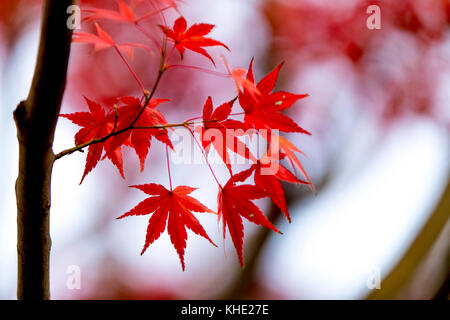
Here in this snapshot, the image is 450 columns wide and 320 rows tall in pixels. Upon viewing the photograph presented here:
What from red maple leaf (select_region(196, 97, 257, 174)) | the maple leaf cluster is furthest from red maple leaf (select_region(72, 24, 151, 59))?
red maple leaf (select_region(196, 97, 257, 174))

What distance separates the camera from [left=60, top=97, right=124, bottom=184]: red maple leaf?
0.49 meters

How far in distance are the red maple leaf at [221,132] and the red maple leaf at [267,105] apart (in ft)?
0.07

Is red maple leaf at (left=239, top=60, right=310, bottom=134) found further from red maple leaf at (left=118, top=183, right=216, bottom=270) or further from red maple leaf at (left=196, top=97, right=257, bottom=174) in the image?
red maple leaf at (left=118, top=183, right=216, bottom=270)

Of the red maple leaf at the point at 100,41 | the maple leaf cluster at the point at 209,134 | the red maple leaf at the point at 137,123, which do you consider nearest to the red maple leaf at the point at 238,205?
the maple leaf cluster at the point at 209,134

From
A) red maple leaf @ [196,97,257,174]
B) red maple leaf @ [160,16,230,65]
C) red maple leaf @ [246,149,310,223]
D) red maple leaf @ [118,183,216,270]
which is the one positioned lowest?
red maple leaf @ [118,183,216,270]

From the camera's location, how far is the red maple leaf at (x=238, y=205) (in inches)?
18.8

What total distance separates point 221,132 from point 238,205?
105 millimetres

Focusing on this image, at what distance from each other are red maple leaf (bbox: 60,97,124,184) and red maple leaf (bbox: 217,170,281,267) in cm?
16

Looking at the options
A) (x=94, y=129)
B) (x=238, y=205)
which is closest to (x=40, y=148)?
(x=94, y=129)

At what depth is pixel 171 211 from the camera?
54cm

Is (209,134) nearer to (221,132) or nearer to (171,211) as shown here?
(221,132)

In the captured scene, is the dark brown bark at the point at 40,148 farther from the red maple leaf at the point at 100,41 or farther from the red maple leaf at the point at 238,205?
the red maple leaf at the point at 238,205
